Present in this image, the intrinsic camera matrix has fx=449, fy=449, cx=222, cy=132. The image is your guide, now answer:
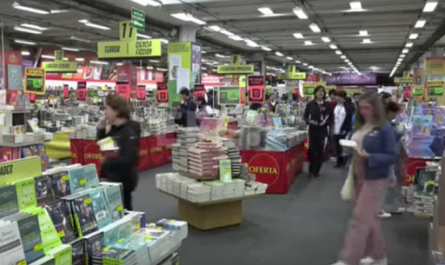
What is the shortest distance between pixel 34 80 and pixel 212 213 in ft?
27.4

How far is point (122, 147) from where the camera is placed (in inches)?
169

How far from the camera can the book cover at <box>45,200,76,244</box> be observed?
2.67 meters

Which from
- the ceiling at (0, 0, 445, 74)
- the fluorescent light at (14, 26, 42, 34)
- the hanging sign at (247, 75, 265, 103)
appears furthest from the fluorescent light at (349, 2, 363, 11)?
the fluorescent light at (14, 26, 42, 34)

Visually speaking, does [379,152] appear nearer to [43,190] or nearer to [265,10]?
[43,190]

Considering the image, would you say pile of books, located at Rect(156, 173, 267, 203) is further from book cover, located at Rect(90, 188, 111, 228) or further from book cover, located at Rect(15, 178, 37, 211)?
book cover, located at Rect(15, 178, 37, 211)

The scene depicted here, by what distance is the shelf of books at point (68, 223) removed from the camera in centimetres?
238

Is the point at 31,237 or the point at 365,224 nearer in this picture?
the point at 31,237

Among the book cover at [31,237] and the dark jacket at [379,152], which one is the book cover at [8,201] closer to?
the book cover at [31,237]

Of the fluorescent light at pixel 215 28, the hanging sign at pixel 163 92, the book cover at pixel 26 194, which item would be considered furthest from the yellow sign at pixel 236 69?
the book cover at pixel 26 194

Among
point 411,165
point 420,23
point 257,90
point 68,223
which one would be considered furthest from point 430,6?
point 68,223

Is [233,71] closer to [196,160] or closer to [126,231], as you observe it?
[196,160]

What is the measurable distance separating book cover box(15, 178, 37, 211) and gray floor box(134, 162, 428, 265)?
213cm

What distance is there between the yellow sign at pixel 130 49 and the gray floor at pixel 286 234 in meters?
5.20

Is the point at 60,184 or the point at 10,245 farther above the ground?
the point at 60,184
